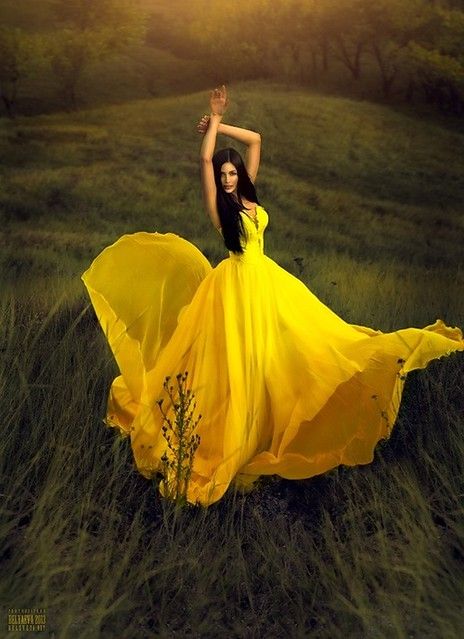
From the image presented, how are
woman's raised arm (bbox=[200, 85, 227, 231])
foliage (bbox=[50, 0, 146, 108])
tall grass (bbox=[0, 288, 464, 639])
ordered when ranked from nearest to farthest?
1. tall grass (bbox=[0, 288, 464, 639])
2. woman's raised arm (bbox=[200, 85, 227, 231])
3. foliage (bbox=[50, 0, 146, 108])

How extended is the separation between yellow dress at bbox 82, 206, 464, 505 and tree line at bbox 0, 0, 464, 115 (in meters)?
3.69

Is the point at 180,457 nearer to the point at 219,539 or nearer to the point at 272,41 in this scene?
the point at 219,539

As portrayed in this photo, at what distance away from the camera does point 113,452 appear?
347 cm

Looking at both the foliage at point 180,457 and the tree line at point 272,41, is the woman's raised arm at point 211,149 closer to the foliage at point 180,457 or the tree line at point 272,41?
the foliage at point 180,457

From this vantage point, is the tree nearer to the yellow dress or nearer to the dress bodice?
the yellow dress

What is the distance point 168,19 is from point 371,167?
7.85 feet

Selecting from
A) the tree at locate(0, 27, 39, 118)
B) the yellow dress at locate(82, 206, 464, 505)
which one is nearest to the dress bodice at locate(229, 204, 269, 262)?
the yellow dress at locate(82, 206, 464, 505)

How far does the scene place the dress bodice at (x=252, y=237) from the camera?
338 cm

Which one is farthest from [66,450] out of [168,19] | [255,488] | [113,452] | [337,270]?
[168,19]

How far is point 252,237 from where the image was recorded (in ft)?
11.2

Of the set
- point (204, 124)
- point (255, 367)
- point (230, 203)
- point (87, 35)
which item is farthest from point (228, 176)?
point (87, 35)

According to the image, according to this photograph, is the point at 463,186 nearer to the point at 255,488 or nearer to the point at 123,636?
the point at 255,488

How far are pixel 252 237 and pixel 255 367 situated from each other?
52 cm

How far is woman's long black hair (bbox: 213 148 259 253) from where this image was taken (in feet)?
11.0
